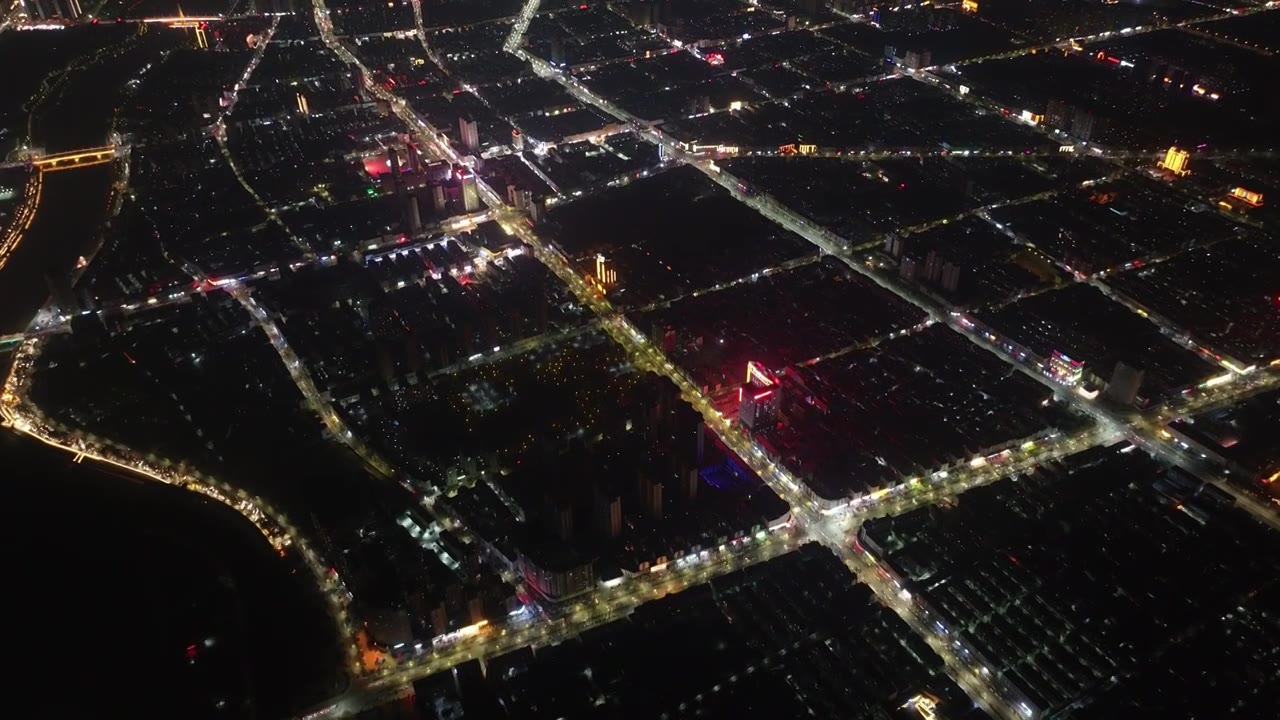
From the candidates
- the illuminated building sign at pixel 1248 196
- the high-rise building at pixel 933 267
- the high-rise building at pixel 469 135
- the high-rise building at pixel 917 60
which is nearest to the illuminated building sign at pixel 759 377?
the high-rise building at pixel 933 267

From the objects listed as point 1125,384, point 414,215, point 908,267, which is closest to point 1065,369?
point 1125,384

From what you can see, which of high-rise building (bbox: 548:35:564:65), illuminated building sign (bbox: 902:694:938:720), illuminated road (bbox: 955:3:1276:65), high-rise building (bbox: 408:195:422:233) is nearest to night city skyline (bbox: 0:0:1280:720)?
illuminated building sign (bbox: 902:694:938:720)

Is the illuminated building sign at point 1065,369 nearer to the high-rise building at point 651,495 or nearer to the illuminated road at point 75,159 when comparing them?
the high-rise building at point 651,495

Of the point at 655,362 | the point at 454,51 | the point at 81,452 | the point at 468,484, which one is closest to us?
the point at 468,484

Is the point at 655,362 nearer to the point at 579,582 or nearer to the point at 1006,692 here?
the point at 579,582

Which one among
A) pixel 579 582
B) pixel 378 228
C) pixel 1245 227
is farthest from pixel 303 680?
pixel 1245 227

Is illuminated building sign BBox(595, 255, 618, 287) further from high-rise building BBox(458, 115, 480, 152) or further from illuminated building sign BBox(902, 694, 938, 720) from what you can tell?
illuminated building sign BBox(902, 694, 938, 720)
